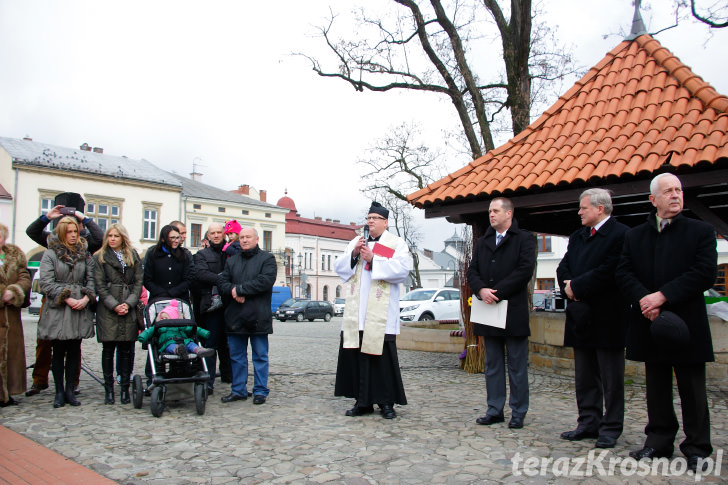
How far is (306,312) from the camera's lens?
37.3 metres

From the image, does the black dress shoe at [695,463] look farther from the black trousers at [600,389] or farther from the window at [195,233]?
the window at [195,233]

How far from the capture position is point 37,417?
19.0ft

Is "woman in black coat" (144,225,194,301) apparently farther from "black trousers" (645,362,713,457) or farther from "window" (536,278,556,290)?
"window" (536,278,556,290)

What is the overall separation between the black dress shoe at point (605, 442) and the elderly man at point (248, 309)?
11.2 feet

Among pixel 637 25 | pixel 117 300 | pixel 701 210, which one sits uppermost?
pixel 637 25

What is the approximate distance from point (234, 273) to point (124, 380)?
1.66m

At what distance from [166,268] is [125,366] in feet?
3.80

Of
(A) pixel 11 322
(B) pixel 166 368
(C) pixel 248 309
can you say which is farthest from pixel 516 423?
(A) pixel 11 322

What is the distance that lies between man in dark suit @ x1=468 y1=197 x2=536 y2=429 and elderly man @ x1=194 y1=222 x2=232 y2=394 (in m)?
3.14

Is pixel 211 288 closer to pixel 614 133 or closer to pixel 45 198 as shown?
pixel 614 133

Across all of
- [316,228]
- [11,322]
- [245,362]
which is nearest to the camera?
[11,322]

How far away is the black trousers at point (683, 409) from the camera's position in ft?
13.6

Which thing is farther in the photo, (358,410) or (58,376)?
(58,376)

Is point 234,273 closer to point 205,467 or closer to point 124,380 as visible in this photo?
point 124,380
